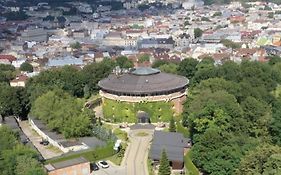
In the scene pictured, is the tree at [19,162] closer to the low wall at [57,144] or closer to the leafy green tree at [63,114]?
the low wall at [57,144]

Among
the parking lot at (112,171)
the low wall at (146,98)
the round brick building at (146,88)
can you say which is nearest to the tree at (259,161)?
the parking lot at (112,171)

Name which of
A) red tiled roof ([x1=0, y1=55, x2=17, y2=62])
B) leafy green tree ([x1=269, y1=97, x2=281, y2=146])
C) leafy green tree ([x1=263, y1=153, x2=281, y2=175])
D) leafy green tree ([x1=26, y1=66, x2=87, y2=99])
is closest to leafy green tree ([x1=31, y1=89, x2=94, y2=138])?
leafy green tree ([x1=26, y1=66, x2=87, y2=99])

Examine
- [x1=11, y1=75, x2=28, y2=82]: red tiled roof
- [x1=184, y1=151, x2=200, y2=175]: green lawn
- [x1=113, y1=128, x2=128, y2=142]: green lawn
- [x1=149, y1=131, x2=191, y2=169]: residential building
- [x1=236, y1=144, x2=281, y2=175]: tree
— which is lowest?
[x1=11, y1=75, x2=28, y2=82]: red tiled roof

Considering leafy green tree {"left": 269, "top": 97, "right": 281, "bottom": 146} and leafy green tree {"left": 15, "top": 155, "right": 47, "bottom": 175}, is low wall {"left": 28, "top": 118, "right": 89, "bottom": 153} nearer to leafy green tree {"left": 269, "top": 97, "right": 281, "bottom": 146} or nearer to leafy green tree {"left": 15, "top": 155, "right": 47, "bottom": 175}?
leafy green tree {"left": 15, "top": 155, "right": 47, "bottom": 175}

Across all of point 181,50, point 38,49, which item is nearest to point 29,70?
point 38,49

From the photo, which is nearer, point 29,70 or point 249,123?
point 249,123

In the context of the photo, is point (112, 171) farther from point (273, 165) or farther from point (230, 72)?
point (230, 72)

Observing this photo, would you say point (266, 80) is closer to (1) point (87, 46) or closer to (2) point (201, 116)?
(2) point (201, 116)
